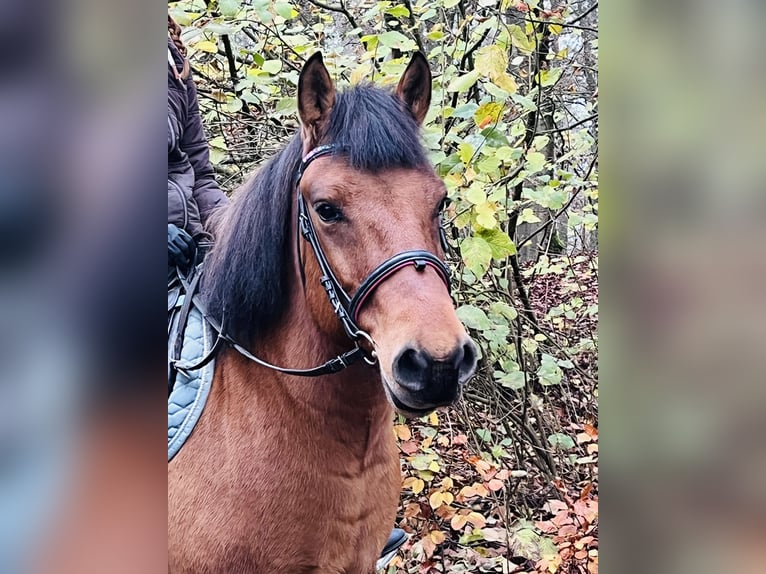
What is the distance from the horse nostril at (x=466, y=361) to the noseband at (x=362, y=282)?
13cm

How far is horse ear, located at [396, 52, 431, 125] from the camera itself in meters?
1.05

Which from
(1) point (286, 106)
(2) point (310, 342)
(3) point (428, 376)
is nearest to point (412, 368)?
(3) point (428, 376)

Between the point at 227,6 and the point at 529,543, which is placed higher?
the point at 227,6

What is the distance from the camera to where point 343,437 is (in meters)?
1.10

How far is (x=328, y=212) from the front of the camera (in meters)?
0.96

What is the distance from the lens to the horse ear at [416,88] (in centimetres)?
105

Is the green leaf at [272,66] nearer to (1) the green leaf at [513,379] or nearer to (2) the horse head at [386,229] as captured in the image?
(2) the horse head at [386,229]

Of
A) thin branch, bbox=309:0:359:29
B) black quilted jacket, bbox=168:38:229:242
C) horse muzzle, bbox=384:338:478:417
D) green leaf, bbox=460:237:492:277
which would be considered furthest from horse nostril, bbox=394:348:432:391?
thin branch, bbox=309:0:359:29

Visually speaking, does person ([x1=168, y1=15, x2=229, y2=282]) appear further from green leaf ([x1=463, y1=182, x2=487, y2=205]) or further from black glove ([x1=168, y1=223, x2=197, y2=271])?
green leaf ([x1=463, y1=182, x2=487, y2=205])

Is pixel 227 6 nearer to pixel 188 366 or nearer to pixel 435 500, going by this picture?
pixel 188 366
